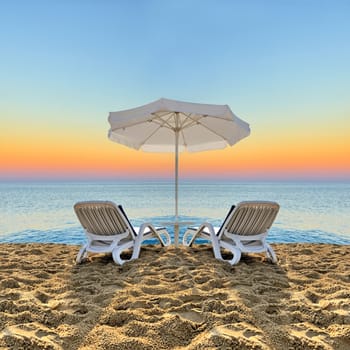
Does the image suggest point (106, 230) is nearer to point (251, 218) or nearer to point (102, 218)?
point (102, 218)

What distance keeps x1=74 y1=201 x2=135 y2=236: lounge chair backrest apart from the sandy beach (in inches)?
20.6

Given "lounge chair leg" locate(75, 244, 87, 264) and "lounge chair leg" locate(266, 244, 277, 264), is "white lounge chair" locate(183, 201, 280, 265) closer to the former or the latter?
"lounge chair leg" locate(266, 244, 277, 264)

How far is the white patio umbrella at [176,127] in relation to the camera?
13.4ft

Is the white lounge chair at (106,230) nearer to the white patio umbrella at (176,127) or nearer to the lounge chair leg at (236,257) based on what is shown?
the white patio umbrella at (176,127)

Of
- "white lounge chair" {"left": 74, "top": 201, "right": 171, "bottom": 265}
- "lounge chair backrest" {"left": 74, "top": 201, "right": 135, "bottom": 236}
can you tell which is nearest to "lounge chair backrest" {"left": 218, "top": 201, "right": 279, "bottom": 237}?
"white lounge chair" {"left": 74, "top": 201, "right": 171, "bottom": 265}

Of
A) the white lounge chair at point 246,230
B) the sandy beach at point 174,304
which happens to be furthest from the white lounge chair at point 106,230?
the white lounge chair at point 246,230

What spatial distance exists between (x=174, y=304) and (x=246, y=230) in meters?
2.07

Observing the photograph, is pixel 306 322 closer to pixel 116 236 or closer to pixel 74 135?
pixel 116 236

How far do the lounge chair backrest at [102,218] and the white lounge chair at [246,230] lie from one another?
144 cm

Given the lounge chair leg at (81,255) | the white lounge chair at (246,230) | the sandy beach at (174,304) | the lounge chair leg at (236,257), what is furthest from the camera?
the lounge chair leg at (81,255)

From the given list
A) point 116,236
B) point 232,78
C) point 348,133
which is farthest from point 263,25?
point 348,133

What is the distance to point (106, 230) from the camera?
4160 mm

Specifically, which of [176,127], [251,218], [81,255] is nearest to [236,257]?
[251,218]

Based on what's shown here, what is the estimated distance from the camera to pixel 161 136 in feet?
20.6
